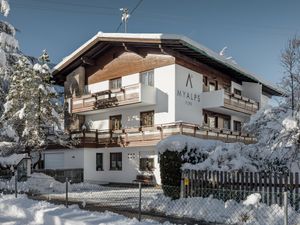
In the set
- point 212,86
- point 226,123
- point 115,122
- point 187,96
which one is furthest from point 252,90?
point 115,122

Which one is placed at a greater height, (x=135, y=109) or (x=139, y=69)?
(x=139, y=69)

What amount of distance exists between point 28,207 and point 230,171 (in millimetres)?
7015

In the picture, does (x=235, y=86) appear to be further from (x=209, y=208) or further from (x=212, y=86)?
(x=209, y=208)

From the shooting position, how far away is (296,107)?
1357 centimetres

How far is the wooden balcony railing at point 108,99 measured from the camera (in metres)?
25.4

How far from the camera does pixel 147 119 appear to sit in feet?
89.0

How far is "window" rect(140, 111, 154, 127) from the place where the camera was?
26.9 metres

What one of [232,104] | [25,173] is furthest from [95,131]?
[232,104]

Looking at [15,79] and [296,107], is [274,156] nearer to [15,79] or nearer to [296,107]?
[296,107]

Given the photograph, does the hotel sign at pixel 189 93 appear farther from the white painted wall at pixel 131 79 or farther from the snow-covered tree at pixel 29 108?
the snow-covered tree at pixel 29 108

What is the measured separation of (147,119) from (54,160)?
8.83 meters

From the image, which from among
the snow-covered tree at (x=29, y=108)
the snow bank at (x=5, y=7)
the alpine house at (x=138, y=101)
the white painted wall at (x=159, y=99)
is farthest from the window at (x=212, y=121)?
the snow bank at (x=5, y=7)

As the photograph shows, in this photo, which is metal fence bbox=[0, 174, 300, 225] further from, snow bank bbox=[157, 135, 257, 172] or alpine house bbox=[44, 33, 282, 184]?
alpine house bbox=[44, 33, 282, 184]

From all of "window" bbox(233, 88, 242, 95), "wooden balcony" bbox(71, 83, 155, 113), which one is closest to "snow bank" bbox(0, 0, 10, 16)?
"wooden balcony" bbox(71, 83, 155, 113)
